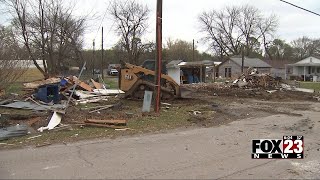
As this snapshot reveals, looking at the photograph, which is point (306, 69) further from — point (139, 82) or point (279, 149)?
point (279, 149)

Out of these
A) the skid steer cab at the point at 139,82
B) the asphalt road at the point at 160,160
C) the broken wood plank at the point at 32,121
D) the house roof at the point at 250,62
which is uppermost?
the house roof at the point at 250,62

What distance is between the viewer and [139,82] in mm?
19312

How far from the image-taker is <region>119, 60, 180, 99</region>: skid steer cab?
19.3m

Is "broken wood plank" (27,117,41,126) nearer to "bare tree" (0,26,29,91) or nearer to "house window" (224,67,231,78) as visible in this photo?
"bare tree" (0,26,29,91)

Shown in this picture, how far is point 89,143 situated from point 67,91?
39.3 ft

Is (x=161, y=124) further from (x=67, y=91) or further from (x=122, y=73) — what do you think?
(x=67, y=91)

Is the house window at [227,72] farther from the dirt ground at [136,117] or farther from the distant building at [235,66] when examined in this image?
the dirt ground at [136,117]

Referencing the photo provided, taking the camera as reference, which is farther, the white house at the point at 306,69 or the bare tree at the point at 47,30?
the white house at the point at 306,69

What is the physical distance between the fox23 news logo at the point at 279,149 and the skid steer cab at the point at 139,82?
11.8 meters

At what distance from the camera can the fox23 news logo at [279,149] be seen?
7309 mm

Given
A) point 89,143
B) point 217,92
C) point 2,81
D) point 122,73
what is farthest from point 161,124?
point 217,92

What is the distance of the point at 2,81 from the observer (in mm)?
18312

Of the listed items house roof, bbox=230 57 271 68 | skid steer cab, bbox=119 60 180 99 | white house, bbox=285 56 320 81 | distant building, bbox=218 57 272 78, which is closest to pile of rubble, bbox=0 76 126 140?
skid steer cab, bbox=119 60 180 99

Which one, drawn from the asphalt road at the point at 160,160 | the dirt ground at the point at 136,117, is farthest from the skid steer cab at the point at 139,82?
the asphalt road at the point at 160,160
